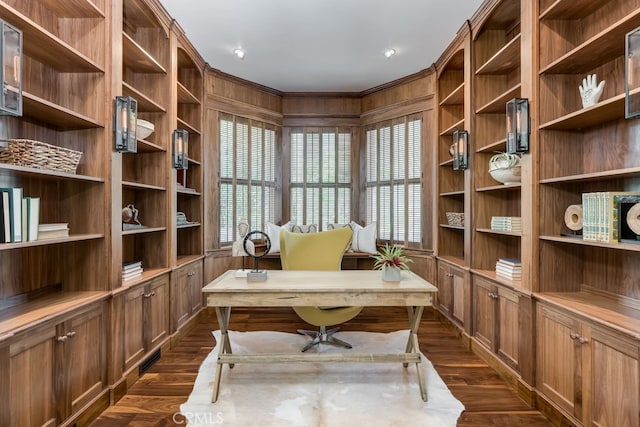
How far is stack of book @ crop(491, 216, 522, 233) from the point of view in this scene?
9.83 ft

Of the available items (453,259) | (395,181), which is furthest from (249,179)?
(453,259)

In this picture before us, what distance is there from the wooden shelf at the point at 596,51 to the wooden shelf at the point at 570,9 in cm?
32

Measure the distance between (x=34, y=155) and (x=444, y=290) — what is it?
13.1 ft

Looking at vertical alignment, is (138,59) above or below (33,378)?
above

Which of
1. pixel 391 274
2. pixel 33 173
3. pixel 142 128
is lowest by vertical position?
pixel 391 274

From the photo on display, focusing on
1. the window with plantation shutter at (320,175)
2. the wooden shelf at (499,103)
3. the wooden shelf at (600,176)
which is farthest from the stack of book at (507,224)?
the window with plantation shutter at (320,175)

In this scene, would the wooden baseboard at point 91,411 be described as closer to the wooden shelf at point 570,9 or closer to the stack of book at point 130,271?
the stack of book at point 130,271

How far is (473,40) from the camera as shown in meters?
3.49

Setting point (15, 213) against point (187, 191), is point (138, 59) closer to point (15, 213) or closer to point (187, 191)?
point (187, 191)

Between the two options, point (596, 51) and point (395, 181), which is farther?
point (395, 181)

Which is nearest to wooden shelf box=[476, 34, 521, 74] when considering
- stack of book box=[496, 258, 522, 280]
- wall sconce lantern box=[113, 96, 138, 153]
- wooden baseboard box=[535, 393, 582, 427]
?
stack of book box=[496, 258, 522, 280]

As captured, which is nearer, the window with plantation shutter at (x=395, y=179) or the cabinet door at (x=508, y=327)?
the cabinet door at (x=508, y=327)

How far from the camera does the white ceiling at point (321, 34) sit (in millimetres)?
3203

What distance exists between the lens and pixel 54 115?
7.23 ft
